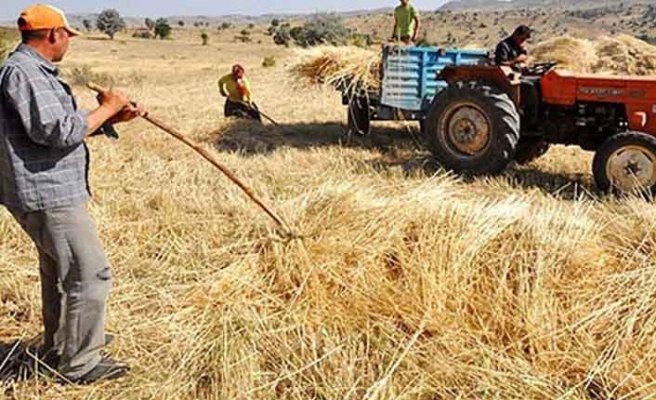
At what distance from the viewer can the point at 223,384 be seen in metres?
3.32

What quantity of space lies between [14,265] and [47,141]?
195 centimetres

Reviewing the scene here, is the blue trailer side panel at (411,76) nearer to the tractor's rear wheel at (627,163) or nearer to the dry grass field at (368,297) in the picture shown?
the tractor's rear wheel at (627,163)

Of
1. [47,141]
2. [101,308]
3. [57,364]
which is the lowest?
[57,364]

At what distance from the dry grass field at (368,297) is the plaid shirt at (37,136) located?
99 centimetres

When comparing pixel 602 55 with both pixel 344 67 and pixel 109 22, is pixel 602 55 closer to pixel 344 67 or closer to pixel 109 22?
pixel 344 67

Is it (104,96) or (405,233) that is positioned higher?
(104,96)

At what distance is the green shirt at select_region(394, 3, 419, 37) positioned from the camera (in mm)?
9562

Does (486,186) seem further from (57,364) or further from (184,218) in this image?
(57,364)

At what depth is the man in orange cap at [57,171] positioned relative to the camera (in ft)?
9.58

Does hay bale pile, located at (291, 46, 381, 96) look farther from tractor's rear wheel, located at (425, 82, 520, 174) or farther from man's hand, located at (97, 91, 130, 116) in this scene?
man's hand, located at (97, 91, 130, 116)

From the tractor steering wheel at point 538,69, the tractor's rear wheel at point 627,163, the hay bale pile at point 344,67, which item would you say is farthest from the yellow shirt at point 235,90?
the tractor's rear wheel at point 627,163

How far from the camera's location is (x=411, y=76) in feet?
28.3

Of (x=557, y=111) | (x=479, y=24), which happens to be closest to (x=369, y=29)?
(x=479, y=24)

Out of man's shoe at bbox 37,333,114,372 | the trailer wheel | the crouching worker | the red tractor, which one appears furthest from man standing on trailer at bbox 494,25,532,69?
man's shoe at bbox 37,333,114,372
